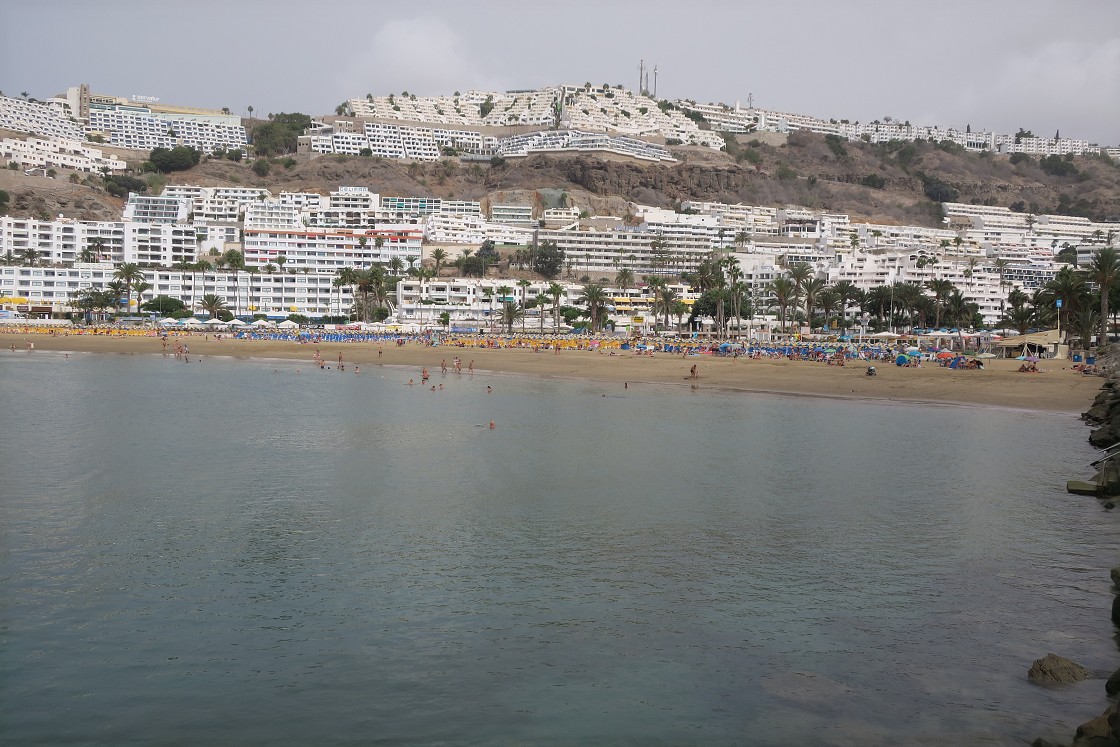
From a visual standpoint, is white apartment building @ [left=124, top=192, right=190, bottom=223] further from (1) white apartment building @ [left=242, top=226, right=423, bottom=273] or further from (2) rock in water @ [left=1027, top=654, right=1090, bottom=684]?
(2) rock in water @ [left=1027, top=654, right=1090, bottom=684]

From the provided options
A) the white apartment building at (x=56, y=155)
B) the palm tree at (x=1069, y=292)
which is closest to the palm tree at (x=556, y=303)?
the palm tree at (x=1069, y=292)

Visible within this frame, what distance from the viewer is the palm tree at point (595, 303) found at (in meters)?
98.9

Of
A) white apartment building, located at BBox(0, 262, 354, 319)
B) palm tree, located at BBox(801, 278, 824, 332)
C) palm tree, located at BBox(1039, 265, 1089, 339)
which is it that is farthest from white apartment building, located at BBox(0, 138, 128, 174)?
palm tree, located at BBox(1039, 265, 1089, 339)

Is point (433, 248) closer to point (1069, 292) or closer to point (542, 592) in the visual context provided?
point (1069, 292)

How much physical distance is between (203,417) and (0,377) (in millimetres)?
21070

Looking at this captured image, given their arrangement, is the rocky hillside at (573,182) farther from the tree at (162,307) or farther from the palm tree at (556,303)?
the palm tree at (556,303)

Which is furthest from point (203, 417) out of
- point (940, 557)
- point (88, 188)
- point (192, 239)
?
point (88, 188)

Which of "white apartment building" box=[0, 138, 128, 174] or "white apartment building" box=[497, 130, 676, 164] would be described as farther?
"white apartment building" box=[497, 130, 676, 164]

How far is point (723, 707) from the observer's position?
9531 millimetres

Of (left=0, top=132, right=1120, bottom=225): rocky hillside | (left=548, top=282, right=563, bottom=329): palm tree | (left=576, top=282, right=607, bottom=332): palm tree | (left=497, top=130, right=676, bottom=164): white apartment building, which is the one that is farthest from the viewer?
(left=497, top=130, right=676, bottom=164): white apartment building

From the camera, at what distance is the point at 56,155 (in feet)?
534

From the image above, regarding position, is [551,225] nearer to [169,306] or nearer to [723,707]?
[169,306]

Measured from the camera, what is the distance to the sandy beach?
42906 mm

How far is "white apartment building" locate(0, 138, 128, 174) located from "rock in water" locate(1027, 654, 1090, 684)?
573 ft
